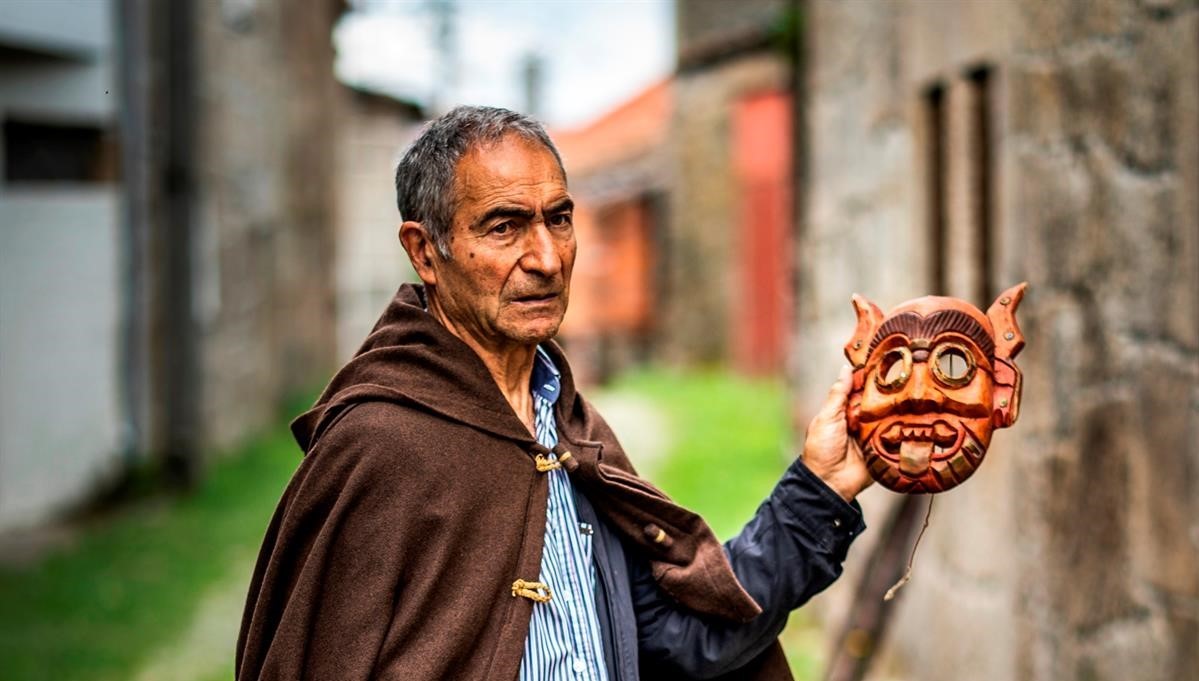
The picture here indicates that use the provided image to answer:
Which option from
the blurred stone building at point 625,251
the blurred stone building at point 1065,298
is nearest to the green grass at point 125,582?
the blurred stone building at point 1065,298

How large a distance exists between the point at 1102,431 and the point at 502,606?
2.44 metres

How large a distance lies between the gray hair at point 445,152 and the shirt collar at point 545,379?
1.16 feet

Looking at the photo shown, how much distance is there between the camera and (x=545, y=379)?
272 centimetres

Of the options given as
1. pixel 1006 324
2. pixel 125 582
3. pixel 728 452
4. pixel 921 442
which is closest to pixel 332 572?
pixel 921 442

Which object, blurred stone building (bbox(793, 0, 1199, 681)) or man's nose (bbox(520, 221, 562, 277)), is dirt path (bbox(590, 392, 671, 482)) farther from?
man's nose (bbox(520, 221, 562, 277))

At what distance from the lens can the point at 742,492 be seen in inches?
370

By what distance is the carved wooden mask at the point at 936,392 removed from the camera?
2477 mm

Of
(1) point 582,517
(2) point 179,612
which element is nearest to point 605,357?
(2) point 179,612

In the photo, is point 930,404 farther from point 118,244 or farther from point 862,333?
point 118,244

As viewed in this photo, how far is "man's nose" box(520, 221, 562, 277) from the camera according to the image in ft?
8.01

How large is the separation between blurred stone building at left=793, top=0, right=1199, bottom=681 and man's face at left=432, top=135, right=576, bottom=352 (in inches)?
78.0

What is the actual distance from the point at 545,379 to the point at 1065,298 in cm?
222

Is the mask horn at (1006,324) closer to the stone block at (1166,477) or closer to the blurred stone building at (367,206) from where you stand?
the stone block at (1166,477)

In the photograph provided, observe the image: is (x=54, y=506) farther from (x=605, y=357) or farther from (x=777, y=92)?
(x=777, y=92)
